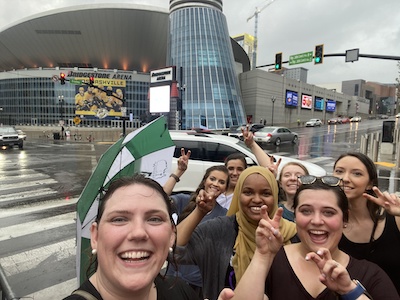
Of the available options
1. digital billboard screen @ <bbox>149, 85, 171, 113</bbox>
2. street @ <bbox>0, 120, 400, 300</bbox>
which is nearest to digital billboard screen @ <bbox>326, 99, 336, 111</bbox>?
digital billboard screen @ <bbox>149, 85, 171, 113</bbox>

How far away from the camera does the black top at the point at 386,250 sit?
202 cm

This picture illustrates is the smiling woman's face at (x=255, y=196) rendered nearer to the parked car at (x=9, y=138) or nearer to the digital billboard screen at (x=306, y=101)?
the parked car at (x=9, y=138)

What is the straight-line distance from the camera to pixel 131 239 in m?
1.25

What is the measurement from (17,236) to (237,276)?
17.6 feet

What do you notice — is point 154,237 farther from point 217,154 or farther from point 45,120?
point 45,120

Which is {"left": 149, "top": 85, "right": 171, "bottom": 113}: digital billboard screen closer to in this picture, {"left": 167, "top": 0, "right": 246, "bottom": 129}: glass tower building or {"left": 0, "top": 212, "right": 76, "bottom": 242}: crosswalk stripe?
{"left": 167, "top": 0, "right": 246, "bottom": 129}: glass tower building

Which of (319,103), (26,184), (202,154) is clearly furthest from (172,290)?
(319,103)

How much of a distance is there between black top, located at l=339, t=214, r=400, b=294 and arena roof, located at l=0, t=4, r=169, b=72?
6733 centimetres

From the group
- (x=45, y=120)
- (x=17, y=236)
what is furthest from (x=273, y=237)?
(x=45, y=120)

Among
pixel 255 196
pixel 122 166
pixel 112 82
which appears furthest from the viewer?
pixel 112 82

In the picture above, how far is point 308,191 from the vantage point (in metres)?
1.80

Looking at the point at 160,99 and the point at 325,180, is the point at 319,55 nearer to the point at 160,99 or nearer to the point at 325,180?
the point at 325,180

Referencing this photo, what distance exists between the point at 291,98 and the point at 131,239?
70.0 meters

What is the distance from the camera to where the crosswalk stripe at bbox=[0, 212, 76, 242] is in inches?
220
